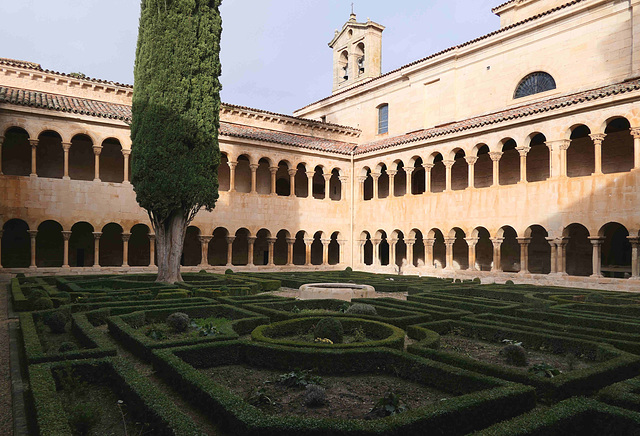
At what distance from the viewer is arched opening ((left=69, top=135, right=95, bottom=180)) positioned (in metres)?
24.6

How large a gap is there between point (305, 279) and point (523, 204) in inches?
396

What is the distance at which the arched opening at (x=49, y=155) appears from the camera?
23.9 metres

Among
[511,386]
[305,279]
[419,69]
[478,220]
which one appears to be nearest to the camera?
[511,386]

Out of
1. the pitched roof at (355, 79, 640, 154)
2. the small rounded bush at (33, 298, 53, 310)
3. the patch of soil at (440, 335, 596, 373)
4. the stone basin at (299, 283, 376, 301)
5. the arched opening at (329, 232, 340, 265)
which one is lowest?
the patch of soil at (440, 335, 596, 373)

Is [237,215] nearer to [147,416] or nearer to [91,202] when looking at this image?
[91,202]

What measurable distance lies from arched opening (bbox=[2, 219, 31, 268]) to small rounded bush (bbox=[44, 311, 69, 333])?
16675 millimetres

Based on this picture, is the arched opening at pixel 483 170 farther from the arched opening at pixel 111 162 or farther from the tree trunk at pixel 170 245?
the arched opening at pixel 111 162

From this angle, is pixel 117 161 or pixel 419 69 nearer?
pixel 117 161

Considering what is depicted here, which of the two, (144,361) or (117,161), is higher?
(117,161)

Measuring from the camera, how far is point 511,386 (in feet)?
18.7

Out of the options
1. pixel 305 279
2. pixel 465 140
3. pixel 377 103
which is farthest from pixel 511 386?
pixel 377 103

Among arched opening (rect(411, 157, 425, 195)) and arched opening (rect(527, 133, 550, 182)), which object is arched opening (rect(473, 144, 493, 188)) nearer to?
arched opening (rect(527, 133, 550, 182))

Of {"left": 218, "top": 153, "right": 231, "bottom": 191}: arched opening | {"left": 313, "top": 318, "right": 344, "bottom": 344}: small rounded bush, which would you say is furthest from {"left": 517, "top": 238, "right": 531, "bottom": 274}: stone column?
{"left": 218, "top": 153, "right": 231, "bottom": 191}: arched opening

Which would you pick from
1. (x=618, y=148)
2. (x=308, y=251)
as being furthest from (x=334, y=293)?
(x=618, y=148)
